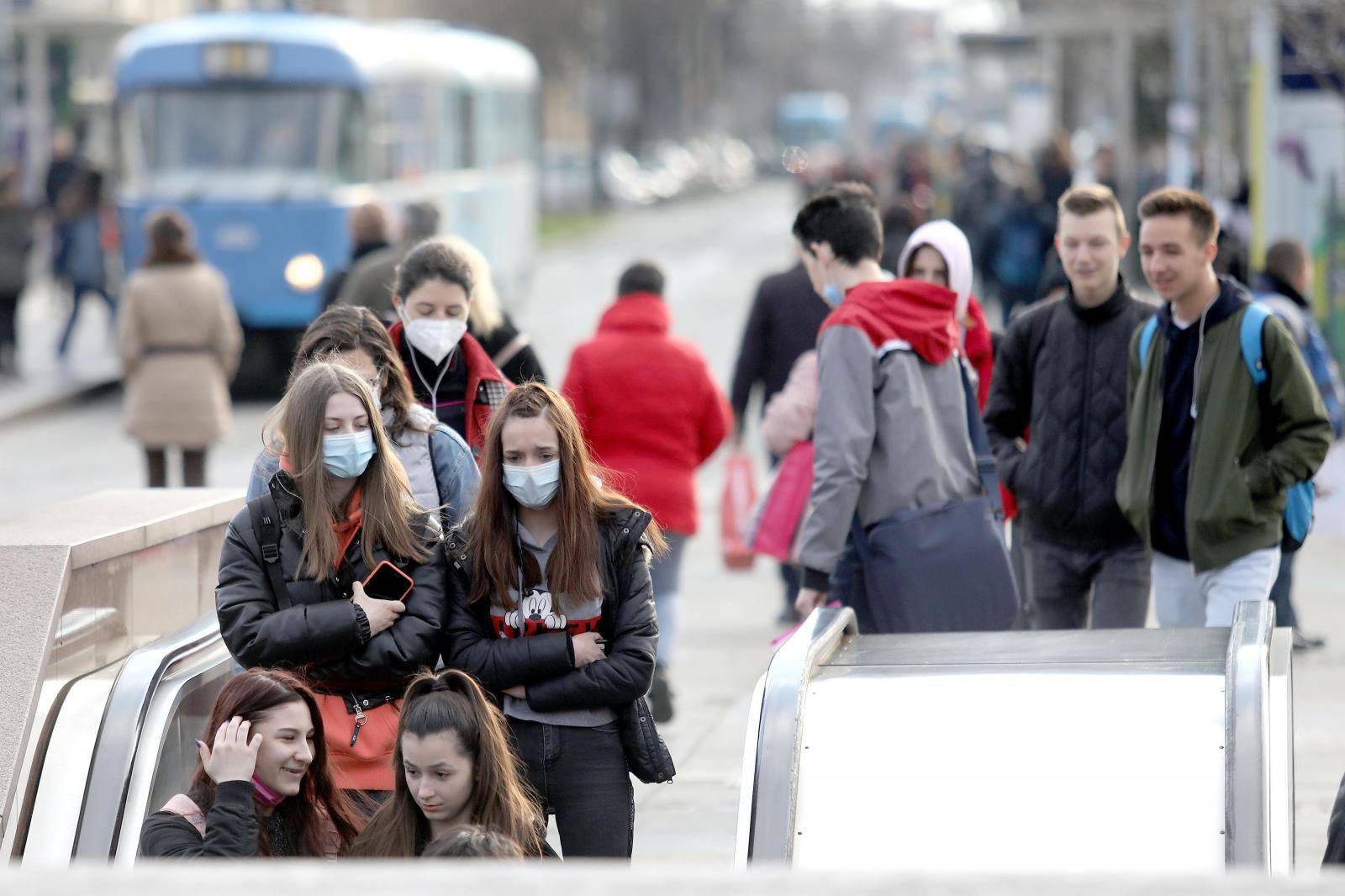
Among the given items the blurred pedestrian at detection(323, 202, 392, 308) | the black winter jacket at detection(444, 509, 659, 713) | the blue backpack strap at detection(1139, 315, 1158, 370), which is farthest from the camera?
the blurred pedestrian at detection(323, 202, 392, 308)

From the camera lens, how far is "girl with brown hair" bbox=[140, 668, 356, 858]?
155 inches

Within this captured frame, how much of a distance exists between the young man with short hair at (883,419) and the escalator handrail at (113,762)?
169cm

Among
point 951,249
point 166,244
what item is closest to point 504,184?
point 166,244

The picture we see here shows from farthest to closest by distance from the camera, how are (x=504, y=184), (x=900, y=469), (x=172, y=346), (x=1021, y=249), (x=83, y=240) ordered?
(x=504, y=184)
(x=1021, y=249)
(x=83, y=240)
(x=172, y=346)
(x=900, y=469)

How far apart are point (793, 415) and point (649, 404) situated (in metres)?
1.29

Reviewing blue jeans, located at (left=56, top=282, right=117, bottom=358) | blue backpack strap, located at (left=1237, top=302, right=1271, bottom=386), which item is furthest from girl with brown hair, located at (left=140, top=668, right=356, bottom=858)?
blue jeans, located at (left=56, top=282, right=117, bottom=358)

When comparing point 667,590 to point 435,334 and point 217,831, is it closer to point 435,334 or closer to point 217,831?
point 435,334

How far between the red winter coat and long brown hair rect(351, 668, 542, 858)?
3389mm

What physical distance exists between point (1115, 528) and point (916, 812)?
81.2 inches

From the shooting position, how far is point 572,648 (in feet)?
14.0

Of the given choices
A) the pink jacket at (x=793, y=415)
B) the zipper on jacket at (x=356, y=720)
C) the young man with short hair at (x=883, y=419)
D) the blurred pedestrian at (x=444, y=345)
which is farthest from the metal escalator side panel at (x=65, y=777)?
the pink jacket at (x=793, y=415)

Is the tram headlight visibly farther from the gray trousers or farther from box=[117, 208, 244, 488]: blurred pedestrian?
the gray trousers

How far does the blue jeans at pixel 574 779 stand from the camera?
4.32m

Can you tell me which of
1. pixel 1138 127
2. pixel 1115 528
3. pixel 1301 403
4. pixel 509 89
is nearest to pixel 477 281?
pixel 1115 528
